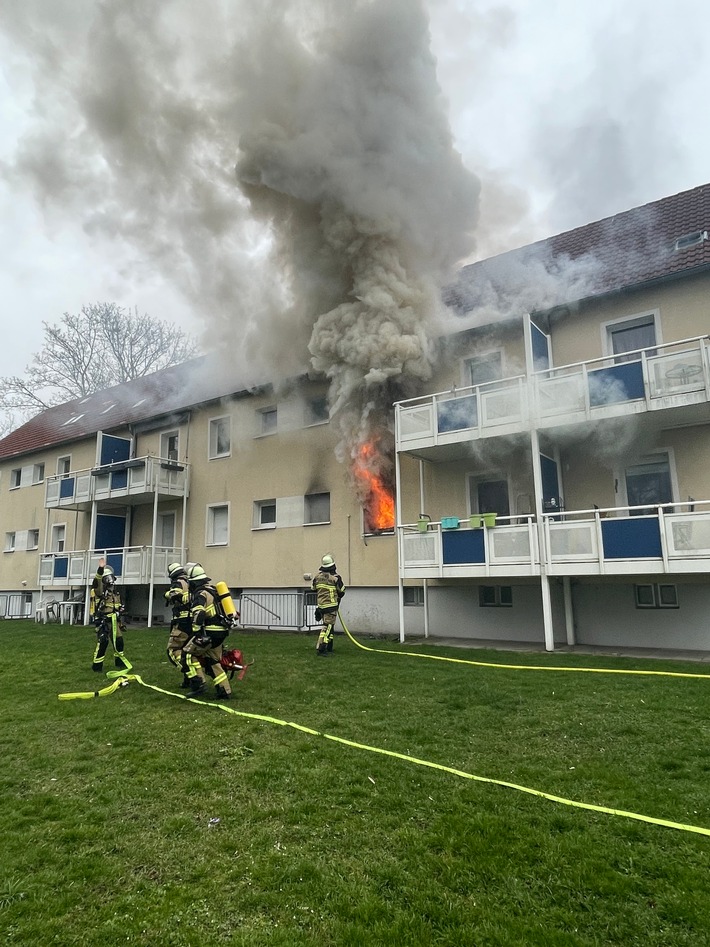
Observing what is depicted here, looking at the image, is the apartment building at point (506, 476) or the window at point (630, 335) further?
the window at point (630, 335)

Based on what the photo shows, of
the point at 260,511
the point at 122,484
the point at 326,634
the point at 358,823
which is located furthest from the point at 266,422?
the point at 358,823

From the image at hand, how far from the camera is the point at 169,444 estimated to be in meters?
22.5

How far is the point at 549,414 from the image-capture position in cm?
1246

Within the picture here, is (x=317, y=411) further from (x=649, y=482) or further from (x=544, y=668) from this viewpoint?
(x=544, y=668)

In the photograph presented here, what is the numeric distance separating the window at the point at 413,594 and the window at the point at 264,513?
5.22 m

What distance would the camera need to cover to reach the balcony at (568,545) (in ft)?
34.8

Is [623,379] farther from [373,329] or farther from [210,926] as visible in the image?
[210,926]

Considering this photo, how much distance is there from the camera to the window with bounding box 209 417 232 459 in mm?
20455

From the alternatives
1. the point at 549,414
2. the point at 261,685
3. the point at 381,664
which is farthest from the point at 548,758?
the point at 549,414

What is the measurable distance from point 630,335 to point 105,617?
12.0 m

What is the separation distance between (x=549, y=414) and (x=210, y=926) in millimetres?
11147

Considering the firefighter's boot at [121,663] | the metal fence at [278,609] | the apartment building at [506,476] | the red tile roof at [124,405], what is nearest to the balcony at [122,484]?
the apartment building at [506,476]

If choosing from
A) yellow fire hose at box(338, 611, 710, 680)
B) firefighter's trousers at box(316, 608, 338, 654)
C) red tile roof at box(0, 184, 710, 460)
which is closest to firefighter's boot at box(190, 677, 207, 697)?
firefighter's trousers at box(316, 608, 338, 654)

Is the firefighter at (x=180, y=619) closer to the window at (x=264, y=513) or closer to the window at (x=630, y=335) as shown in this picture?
the window at (x=630, y=335)
